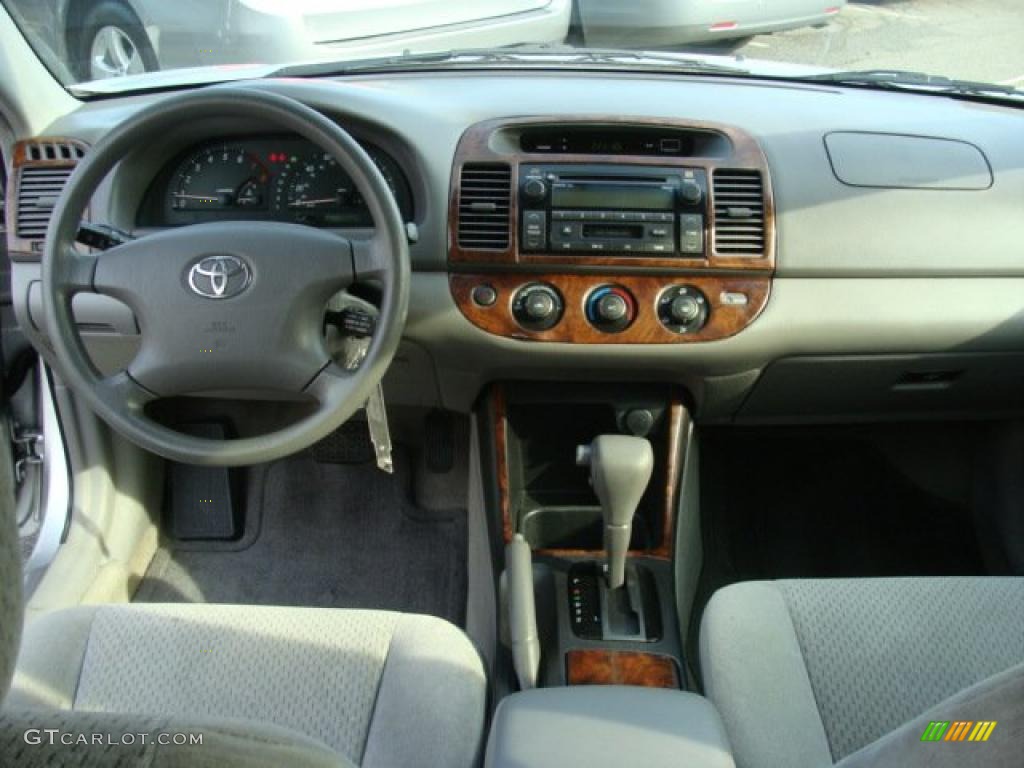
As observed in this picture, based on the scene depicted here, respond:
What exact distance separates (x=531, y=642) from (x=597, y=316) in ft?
2.03

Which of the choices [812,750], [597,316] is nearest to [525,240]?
[597,316]

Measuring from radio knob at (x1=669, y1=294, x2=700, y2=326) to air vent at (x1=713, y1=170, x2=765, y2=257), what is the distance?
0.35 ft

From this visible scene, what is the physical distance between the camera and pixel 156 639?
5.25ft

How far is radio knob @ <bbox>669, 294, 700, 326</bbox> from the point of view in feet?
5.98

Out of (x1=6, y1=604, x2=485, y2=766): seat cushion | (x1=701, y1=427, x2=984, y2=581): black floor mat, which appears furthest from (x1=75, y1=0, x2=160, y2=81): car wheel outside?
(x1=701, y1=427, x2=984, y2=581): black floor mat

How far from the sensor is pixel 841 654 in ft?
5.13

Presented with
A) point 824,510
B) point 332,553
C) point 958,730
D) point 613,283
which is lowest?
point 332,553

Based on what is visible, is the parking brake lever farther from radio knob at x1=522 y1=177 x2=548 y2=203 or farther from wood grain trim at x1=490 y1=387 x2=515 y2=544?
radio knob at x1=522 y1=177 x2=548 y2=203

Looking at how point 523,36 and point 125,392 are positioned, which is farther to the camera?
point 523,36

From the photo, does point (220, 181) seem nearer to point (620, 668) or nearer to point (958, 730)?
point (620, 668)

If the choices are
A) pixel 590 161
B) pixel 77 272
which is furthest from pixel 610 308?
pixel 77 272

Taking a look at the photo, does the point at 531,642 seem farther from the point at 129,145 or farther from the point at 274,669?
the point at 129,145

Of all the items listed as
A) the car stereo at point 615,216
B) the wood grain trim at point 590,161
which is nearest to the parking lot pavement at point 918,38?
the wood grain trim at point 590,161

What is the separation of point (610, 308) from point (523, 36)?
1.25m
